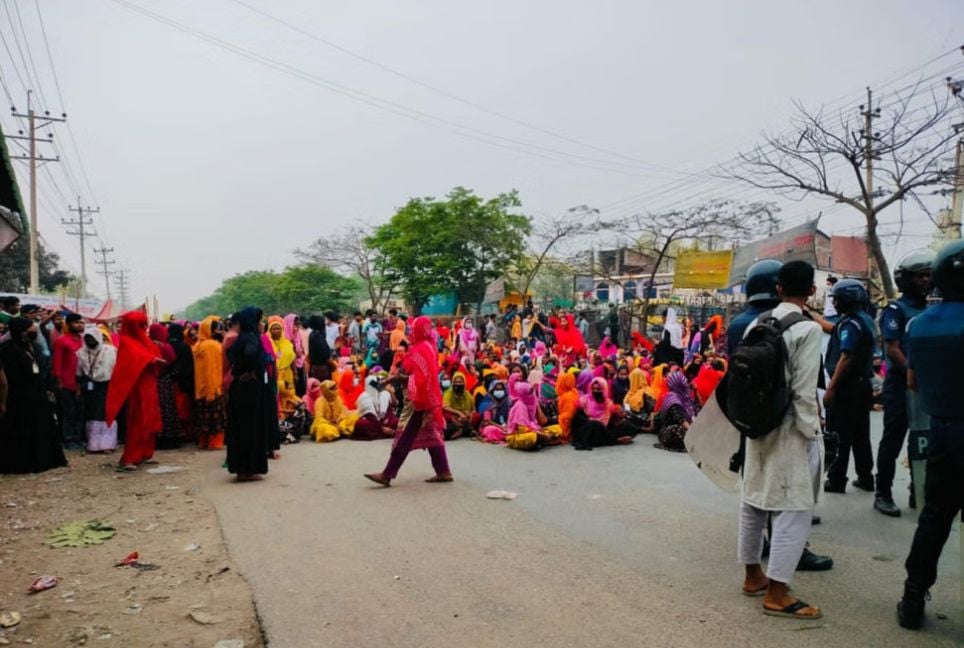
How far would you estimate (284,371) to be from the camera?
9.88 meters

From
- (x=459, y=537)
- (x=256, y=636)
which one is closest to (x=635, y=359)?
(x=459, y=537)

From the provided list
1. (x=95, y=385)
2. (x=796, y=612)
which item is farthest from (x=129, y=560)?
(x=95, y=385)

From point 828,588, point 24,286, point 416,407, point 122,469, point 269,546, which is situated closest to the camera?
point 828,588

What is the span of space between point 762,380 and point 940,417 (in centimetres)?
79

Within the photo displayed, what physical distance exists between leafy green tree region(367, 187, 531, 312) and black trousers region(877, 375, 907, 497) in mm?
24019

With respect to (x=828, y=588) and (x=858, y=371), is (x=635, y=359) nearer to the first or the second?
(x=858, y=371)

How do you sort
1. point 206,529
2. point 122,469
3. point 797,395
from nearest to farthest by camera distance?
point 797,395 < point 206,529 < point 122,469

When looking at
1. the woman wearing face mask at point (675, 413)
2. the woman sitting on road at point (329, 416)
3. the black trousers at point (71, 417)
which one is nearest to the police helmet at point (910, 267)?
the woman wearing face mask at point (675, 413)

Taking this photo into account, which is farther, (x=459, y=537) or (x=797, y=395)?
(x=459, y=537)

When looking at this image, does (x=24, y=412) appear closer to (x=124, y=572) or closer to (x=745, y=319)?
(x=124, y=572)

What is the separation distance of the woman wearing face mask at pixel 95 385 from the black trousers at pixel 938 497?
27.7 ft

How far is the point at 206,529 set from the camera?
5.02 meters

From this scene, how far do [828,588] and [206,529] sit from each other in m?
4.22

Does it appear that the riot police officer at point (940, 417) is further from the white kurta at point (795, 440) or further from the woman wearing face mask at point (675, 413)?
the woman wearing face mask at point (675, 413)
